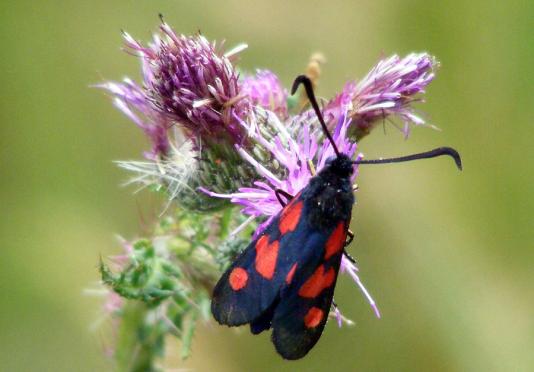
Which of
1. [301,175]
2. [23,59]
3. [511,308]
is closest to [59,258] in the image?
[23,59]

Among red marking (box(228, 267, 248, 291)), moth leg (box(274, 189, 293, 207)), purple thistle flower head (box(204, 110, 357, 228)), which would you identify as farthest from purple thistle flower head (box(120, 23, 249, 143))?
red marking (box(228, 267, 248, 291))

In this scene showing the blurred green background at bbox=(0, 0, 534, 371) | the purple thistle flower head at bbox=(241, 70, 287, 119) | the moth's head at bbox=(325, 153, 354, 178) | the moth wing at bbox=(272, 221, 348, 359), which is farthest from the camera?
the blurred green background at bbox=(0, 0, 534, 371)

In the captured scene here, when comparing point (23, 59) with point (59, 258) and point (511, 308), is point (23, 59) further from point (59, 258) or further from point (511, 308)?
point (511, 308)

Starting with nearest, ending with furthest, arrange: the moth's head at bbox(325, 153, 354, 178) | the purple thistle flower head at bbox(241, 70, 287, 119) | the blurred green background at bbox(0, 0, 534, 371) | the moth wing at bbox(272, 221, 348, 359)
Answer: the moth wing at bbox(272, 221, 348, 359), the moth's head at bbox(325, 153, 354, 178), the purple thistle flower head at bbox(241, 70, 287, 119), the blurred green background at bbox(0, 0, 534, 371)

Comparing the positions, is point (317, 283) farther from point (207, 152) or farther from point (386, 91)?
point (386, 91)

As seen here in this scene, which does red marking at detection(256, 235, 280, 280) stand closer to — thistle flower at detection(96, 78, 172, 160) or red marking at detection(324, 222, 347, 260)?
red marking at detection(324, 222, 347, 260)

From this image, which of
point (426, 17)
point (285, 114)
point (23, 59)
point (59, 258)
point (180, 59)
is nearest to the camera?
point (180, 59)

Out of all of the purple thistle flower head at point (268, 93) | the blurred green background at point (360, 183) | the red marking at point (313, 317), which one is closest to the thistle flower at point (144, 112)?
the purple thistle flower head at point (268, 93)

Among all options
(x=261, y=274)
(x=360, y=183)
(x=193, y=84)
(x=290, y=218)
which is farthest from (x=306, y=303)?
(x=360, y=183)
